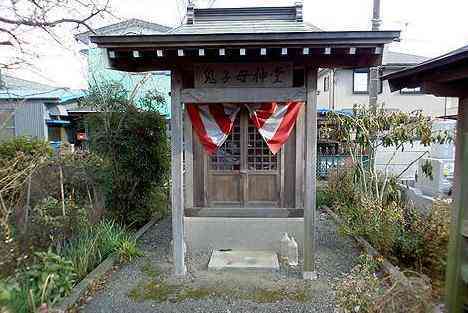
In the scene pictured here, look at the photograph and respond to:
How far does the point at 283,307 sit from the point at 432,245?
8.19ft

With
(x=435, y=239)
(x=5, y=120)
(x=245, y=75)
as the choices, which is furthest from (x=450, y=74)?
(x=5, y=120)

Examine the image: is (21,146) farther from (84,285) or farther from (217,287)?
(217,287)

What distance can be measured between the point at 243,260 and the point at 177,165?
1.92m

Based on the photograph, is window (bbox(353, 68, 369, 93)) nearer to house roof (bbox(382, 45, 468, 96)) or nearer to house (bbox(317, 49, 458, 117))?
house (bbox(317, 49, 458, 117))

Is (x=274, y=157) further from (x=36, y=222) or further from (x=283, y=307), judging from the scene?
(x=36, y=222)

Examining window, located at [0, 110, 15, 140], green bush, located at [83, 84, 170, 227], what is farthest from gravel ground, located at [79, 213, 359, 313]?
window, located at [0, 110, 15, 140]

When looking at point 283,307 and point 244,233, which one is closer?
point 283,307

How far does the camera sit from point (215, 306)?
13.3 feet

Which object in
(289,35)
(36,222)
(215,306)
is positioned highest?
(289,35)

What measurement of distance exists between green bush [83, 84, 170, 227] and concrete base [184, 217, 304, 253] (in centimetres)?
193

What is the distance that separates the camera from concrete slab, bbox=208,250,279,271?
5.17m

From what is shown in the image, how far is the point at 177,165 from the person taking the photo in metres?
4.79

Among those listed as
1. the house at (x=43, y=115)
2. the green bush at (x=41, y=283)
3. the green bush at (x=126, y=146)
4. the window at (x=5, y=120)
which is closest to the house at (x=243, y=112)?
the green bush at (x=41, y=283)

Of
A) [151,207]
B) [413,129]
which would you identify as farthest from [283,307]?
[151,207]
